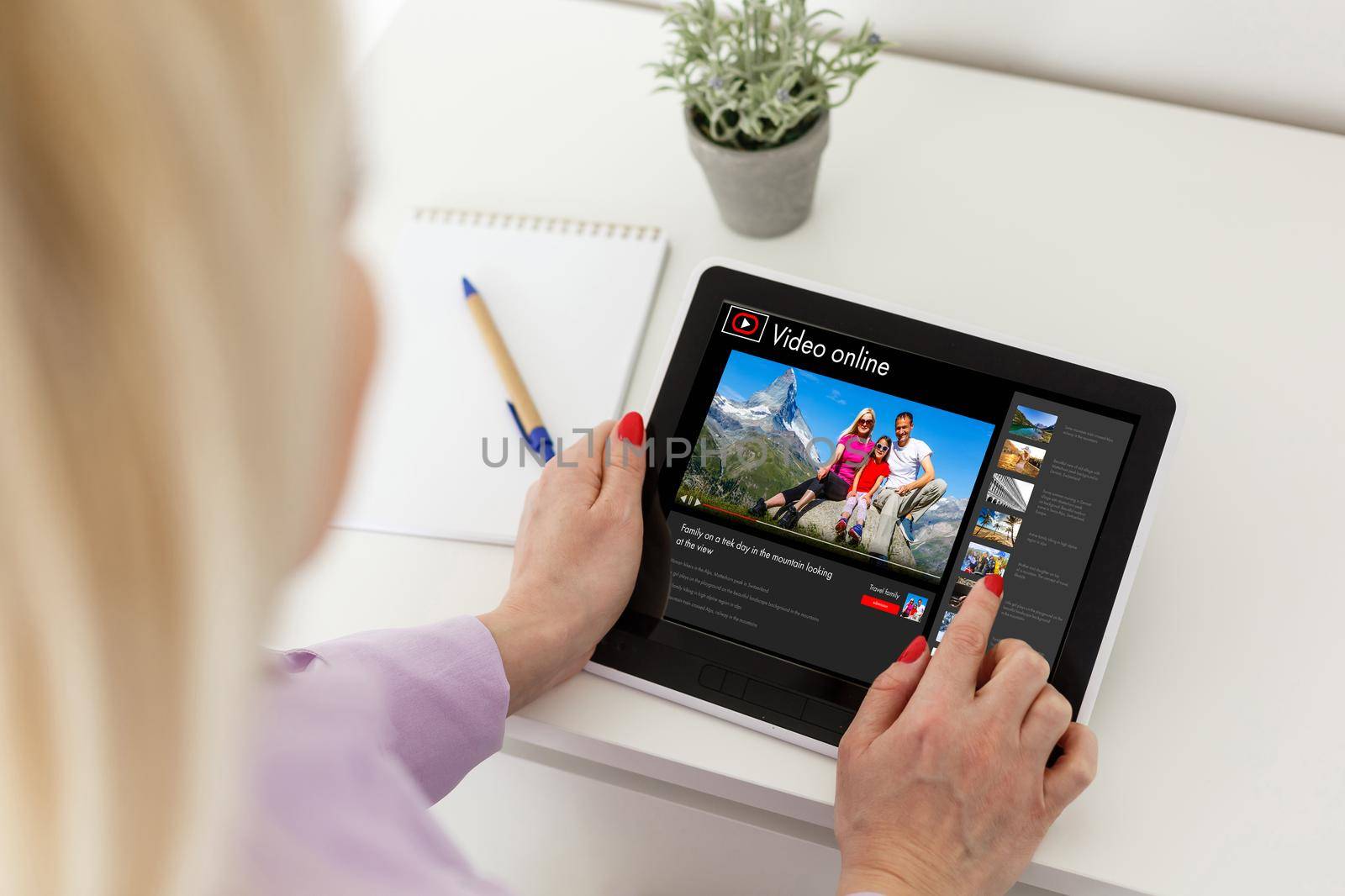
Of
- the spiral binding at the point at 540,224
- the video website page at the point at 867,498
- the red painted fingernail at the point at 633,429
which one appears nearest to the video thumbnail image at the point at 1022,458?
the video website page at the point at 867,498

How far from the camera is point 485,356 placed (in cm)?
81

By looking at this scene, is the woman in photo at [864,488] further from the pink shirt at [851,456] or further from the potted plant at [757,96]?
the potted plant at [757,96]

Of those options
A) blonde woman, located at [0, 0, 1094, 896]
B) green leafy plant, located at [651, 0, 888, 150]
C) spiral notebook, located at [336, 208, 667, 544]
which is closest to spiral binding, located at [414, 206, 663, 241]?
spiral notebook, located at [336, 208, 667, 544]

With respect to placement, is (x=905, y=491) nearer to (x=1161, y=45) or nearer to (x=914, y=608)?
(x=914, y=608)

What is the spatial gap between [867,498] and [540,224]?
408 millimetres

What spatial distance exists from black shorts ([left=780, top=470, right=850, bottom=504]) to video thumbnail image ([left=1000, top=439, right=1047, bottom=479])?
0.10 meters

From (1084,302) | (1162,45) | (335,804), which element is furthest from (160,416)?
(1162,45)

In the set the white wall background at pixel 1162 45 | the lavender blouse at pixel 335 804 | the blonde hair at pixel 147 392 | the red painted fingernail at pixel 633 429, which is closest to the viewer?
the blonde hair at pixel 147 392

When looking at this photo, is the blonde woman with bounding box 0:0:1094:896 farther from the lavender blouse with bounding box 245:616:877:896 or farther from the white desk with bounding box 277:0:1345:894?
the white desk with bounding box 277:0:1345:894

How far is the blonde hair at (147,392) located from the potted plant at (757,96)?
479 millimetres

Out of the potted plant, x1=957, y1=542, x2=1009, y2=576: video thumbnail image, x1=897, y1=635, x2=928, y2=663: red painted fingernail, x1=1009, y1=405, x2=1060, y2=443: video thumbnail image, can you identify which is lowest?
x1=897, y1=635, x2=928, y2=663: red painted fingernail

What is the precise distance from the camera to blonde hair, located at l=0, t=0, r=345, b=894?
0.74 ft

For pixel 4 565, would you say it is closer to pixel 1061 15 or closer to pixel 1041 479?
pixel 1041 479

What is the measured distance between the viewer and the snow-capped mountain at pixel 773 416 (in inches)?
26.0
